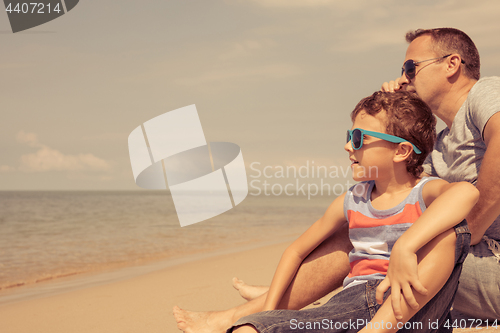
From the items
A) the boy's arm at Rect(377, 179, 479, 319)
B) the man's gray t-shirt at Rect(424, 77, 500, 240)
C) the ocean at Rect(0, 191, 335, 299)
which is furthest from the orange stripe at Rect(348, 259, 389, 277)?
the ocean at Rect(0, 191, 335, 299)

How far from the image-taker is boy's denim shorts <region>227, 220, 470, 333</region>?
1.39 m

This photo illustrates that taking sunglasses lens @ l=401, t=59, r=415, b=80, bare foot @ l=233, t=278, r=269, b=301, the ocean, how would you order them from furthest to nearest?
the ocean → bare foot @ l=233, t=278, r=269, b=301 → sunglasses lens @ l=401, t=59, r=415, b=80

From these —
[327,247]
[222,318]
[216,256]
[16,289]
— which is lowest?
[216,256]

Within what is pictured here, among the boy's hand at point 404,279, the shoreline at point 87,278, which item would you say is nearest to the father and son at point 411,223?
the boy's hand at point 404,279

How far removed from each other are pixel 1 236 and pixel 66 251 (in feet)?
11.8

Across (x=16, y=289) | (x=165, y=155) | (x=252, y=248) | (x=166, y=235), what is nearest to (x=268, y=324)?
(x=165, y=155)

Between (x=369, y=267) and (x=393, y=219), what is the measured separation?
232mm

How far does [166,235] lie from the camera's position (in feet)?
30.0

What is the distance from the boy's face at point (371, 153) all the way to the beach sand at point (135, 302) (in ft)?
7.58

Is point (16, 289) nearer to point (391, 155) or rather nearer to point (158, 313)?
point (158, 313)

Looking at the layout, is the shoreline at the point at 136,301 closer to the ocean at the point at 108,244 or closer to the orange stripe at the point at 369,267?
the ocean at the point at 108,244

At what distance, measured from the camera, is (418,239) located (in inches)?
51.5

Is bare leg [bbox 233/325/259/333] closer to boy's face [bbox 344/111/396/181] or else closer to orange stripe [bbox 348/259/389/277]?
orange stripe [bbox 348/259/389/277]

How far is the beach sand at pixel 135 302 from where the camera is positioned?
11.5 ft
